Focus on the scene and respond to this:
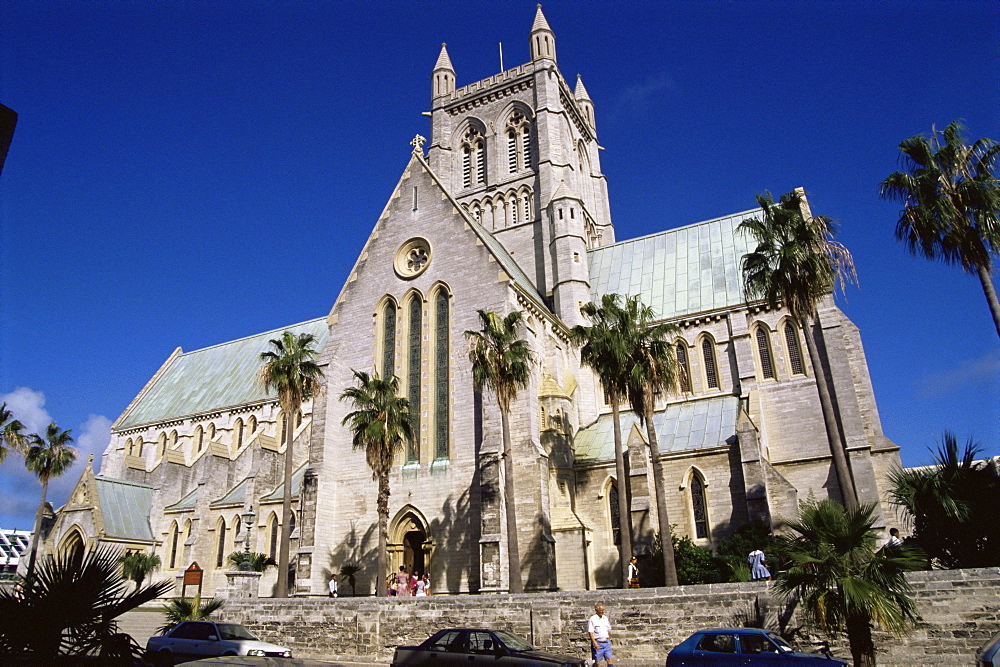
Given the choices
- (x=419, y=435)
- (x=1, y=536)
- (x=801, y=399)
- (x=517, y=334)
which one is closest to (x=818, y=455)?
(x=801, y=399)

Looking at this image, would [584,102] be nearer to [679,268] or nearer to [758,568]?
[679,268]

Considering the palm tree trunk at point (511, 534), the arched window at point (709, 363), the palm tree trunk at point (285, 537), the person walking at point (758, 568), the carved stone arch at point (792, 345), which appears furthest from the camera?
the arched window at point (709, 363)

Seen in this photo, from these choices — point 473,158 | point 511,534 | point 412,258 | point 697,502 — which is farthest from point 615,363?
point 473,158

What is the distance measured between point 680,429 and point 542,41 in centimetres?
3053

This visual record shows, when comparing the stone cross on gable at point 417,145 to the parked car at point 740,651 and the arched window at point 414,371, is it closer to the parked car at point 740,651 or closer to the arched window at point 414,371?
the arched window at point 414,371

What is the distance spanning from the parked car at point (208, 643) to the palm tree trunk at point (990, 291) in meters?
21.6

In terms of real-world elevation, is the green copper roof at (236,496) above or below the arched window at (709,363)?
below

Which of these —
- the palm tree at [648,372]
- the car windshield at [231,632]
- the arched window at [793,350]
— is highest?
the arched window at [793,350]

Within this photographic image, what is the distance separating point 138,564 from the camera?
3819cm

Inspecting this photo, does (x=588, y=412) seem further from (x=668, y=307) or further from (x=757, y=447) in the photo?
(x=757, y=447)

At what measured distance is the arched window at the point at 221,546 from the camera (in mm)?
38594

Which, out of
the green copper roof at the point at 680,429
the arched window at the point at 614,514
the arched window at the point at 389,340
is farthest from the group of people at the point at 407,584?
the arched window at the point at 389,340

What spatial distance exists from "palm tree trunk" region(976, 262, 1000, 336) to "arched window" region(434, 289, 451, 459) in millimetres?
19628

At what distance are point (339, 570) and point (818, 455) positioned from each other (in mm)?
21059
